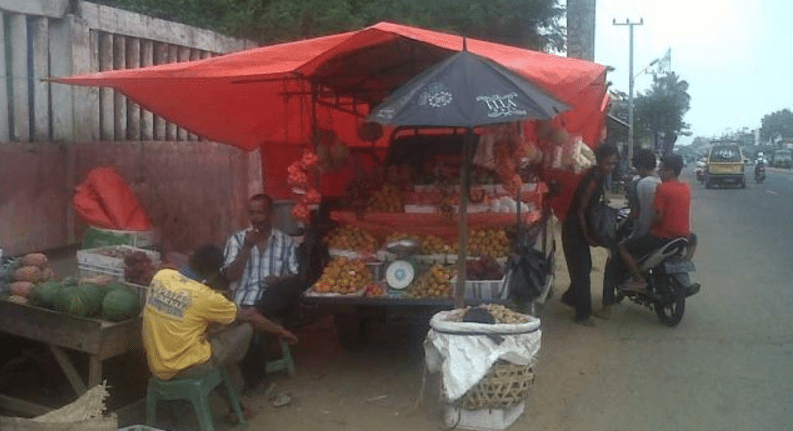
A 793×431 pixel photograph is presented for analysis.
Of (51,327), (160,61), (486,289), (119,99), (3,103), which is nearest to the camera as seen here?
(51,327)

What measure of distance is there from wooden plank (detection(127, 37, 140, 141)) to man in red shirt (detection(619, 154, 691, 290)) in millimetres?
5288

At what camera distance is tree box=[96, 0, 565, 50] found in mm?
12969

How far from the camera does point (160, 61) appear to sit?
9.31 m

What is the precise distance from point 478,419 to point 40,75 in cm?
484

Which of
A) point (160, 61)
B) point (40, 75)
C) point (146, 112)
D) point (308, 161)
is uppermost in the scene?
point (160, 61)

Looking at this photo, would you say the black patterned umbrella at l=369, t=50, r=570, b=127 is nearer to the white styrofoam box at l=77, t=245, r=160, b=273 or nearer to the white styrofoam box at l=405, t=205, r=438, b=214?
the white styrofoam box at l=405, t=205, r=438, b=214

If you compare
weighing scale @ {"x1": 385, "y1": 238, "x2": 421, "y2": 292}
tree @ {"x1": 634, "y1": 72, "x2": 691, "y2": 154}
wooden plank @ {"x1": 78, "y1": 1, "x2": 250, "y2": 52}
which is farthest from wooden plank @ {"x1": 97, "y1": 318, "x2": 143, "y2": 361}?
tree @ {"x1": 634, "y1": 72, "x2": 691, "y2": 154}

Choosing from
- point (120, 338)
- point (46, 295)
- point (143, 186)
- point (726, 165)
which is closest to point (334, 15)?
point (143, 186)

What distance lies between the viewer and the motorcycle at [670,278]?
8.41 meters

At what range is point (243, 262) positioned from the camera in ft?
22.4

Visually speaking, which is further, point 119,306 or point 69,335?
point 119,306

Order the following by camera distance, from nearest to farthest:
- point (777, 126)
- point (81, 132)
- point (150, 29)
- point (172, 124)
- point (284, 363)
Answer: point (284, 363) → point (81, 132) → point (150, 29) → point (172, 124) → point (777, 126)

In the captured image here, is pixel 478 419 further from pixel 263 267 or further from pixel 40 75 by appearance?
pixel 40 75

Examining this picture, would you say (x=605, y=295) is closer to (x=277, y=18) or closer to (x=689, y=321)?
(x=689, y=321)
